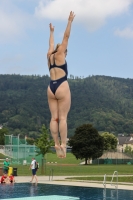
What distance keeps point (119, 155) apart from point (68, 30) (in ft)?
285

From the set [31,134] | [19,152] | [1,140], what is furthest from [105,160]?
[31,134]

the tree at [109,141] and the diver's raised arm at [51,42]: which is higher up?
the diver's raised arm at [51,42]

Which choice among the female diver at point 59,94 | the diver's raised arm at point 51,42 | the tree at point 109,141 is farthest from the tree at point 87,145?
the female diver at point 59,94

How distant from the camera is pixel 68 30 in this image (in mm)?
9648

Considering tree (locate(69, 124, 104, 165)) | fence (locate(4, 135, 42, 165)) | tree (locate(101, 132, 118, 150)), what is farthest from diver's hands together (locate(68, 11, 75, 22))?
tree (locate(101, 132, 118, 150))

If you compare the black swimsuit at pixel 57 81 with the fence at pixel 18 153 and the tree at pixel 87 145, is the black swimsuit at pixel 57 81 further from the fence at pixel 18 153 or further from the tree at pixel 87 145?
the tree at pixel 87 145

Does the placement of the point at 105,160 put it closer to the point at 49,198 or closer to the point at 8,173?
the point at 8,173

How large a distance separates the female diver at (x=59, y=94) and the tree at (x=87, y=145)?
6964cm

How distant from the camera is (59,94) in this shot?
30.8ft

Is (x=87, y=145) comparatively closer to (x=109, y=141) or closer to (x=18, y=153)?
(x=18, y=153)

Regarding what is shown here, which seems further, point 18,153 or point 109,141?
point 109,141

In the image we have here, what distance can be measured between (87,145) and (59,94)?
232 ft

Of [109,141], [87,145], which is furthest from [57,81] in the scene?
[109,141]

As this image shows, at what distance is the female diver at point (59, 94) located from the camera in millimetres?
9438
